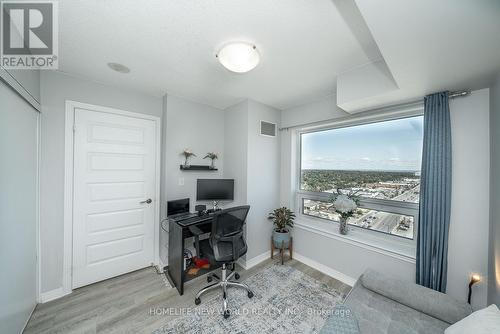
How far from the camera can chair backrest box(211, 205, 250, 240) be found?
1866 mm

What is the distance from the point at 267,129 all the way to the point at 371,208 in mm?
1820

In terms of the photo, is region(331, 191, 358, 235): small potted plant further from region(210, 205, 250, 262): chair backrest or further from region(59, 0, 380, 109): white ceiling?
region(59, 0, 380, 109): white ceiling

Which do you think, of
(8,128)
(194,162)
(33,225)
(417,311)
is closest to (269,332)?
(417,311)

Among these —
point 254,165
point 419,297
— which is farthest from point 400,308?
point 254,165

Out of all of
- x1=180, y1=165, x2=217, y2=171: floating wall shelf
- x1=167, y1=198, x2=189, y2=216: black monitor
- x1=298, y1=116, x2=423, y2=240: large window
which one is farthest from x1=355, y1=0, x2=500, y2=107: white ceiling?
x1=167, y1=198, x2=189, y2=216: black monitor

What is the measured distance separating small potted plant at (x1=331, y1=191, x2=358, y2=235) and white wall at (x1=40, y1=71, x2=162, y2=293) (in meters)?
3.29

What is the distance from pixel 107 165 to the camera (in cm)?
228

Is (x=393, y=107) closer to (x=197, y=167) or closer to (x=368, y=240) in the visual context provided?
(x=368, y=240)

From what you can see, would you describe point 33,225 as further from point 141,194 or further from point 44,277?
point 141,194

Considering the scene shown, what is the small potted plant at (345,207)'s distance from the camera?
2311 mm

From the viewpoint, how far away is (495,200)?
1.42 metres

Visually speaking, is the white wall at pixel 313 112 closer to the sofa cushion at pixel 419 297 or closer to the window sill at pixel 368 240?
the window sill at pixel 368 240

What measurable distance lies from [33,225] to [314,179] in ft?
11.1

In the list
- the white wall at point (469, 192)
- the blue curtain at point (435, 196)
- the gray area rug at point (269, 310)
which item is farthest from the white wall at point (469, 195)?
the gray area rug at point (269, 310)
